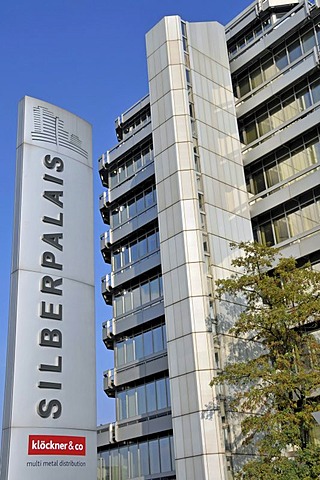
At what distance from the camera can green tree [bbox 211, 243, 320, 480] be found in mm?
26062

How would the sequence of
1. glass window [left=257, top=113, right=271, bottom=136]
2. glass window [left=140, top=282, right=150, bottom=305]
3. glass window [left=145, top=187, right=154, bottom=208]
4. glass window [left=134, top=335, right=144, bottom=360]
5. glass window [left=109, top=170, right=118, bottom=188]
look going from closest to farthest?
glass window [left=257, top=113, right=271, bottom=136], glass window [left=134, top=335, right=144, bottom=360], glass window [left=140, top=282, right=150, bottom=305], glass window [left=145, top=187, right=154, bottom=208], glass window [left=109, top=170, right=118, bottom=188]

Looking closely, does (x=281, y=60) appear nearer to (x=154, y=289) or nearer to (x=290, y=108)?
(x=290, y=108)

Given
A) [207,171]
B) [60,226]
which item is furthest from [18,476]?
[207,171]

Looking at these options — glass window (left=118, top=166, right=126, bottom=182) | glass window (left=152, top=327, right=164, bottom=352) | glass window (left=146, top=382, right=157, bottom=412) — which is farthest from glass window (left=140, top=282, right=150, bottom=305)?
glass window (left=118, top=166, right=126, bottom=182)

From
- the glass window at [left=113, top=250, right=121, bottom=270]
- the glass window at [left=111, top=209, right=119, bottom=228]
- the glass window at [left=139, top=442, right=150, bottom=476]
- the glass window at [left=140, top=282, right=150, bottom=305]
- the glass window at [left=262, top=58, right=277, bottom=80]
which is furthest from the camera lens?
the glass window at [left=111, top=209, right=119, bottom=228]

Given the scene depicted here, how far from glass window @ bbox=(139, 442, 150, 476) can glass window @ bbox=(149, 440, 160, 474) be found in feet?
1.55

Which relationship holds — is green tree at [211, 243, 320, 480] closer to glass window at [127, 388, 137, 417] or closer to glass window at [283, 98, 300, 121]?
glass window at [283, 98, 300, 121]

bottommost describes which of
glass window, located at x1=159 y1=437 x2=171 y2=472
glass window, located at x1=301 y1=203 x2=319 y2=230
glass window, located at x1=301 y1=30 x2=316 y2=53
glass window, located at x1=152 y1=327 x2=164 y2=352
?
glass window, located at x1=159 y1=437 x2=171 y2=472

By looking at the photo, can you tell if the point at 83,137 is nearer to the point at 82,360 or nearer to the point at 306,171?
the point at 82,360

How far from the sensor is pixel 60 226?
2453cm

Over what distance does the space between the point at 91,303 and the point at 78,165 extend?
610 centimetres

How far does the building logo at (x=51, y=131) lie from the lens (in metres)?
25.8

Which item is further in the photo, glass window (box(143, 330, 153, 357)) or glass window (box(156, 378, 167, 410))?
glass window (box(143, 330, 153, 357))

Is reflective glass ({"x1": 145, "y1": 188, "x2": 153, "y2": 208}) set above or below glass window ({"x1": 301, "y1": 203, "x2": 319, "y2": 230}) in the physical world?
above
